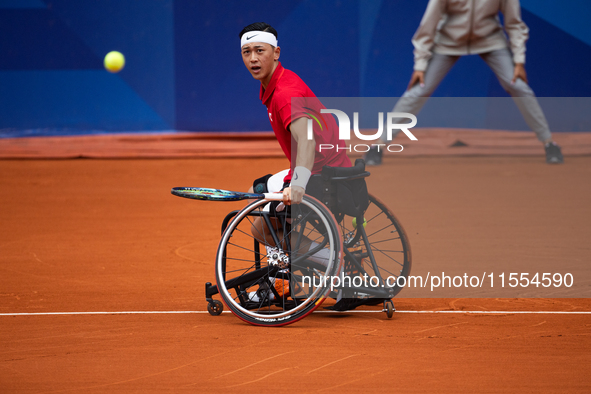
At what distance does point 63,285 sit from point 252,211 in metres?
1.41

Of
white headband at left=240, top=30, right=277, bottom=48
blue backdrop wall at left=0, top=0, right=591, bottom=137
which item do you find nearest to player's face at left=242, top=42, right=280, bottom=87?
white headband at left=240, top=30, right=277, bottom=48

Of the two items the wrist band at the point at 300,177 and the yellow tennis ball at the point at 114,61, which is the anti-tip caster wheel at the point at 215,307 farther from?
the yellow tennis ball at the point at 114,61

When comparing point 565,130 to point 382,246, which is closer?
point 382,246

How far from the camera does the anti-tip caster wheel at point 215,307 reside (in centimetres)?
344

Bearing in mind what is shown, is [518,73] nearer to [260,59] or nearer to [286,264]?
[260,59]

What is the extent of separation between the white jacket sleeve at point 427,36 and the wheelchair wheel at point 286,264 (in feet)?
14.8

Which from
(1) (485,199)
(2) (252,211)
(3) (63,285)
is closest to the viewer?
(2) (252,211)

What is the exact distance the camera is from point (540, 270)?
3834 mm

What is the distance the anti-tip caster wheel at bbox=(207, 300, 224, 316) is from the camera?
344cm

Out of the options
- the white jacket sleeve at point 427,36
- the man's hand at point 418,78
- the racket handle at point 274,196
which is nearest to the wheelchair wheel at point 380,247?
the racket handle at point 274,196

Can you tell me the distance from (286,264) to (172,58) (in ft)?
28.4

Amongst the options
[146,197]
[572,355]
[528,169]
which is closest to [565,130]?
[528,169]

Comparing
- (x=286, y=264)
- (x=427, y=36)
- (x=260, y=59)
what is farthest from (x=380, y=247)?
(x=427, y=36)

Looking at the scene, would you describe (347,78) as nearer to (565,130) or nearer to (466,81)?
(466,81)
